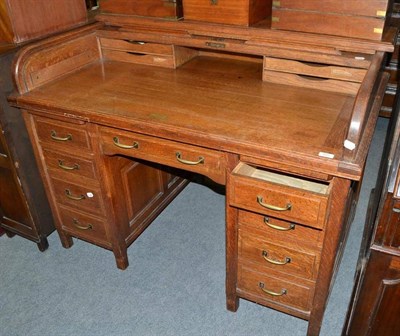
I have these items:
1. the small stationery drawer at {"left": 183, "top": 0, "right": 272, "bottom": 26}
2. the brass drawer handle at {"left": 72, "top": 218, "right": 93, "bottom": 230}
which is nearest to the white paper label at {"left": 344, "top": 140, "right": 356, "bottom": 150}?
the small stationery drawer at {"left": 183, "top": 0, "right": 272, "bottom": 26}

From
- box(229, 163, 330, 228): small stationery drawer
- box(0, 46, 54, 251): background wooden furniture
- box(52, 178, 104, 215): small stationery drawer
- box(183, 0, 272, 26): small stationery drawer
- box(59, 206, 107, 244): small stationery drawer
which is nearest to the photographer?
box(229, 163, 330, 228): small stationery drawer

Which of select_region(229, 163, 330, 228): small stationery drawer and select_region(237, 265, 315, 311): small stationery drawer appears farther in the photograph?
select_region(237, 265, 315, 311): small stationery drawer

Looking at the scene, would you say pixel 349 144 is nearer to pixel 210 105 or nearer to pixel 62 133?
pixel 210 105

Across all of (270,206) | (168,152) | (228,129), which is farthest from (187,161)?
(270,206)

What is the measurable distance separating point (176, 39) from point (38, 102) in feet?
2.30

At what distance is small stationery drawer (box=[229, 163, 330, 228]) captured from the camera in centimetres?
139

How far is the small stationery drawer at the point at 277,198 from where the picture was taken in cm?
139

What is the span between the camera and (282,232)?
5.20 ft

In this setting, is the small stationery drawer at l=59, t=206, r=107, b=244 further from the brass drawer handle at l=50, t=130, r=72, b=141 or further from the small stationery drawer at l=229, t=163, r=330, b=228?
the small stationery drawer at l=229, t=163, r=330, b=228

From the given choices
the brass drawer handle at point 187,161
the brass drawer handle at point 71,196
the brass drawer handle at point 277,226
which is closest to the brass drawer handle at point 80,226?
the brass drawer handle at point 71,196

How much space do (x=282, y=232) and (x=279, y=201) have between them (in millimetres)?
192

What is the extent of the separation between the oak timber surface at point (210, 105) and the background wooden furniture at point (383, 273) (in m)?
0.19

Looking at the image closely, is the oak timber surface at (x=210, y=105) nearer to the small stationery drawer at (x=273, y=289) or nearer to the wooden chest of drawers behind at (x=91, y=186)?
the wooden chest of drawers behind at (x=91, y=186)

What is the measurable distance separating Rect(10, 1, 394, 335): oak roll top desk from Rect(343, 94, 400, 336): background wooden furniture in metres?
0.11
